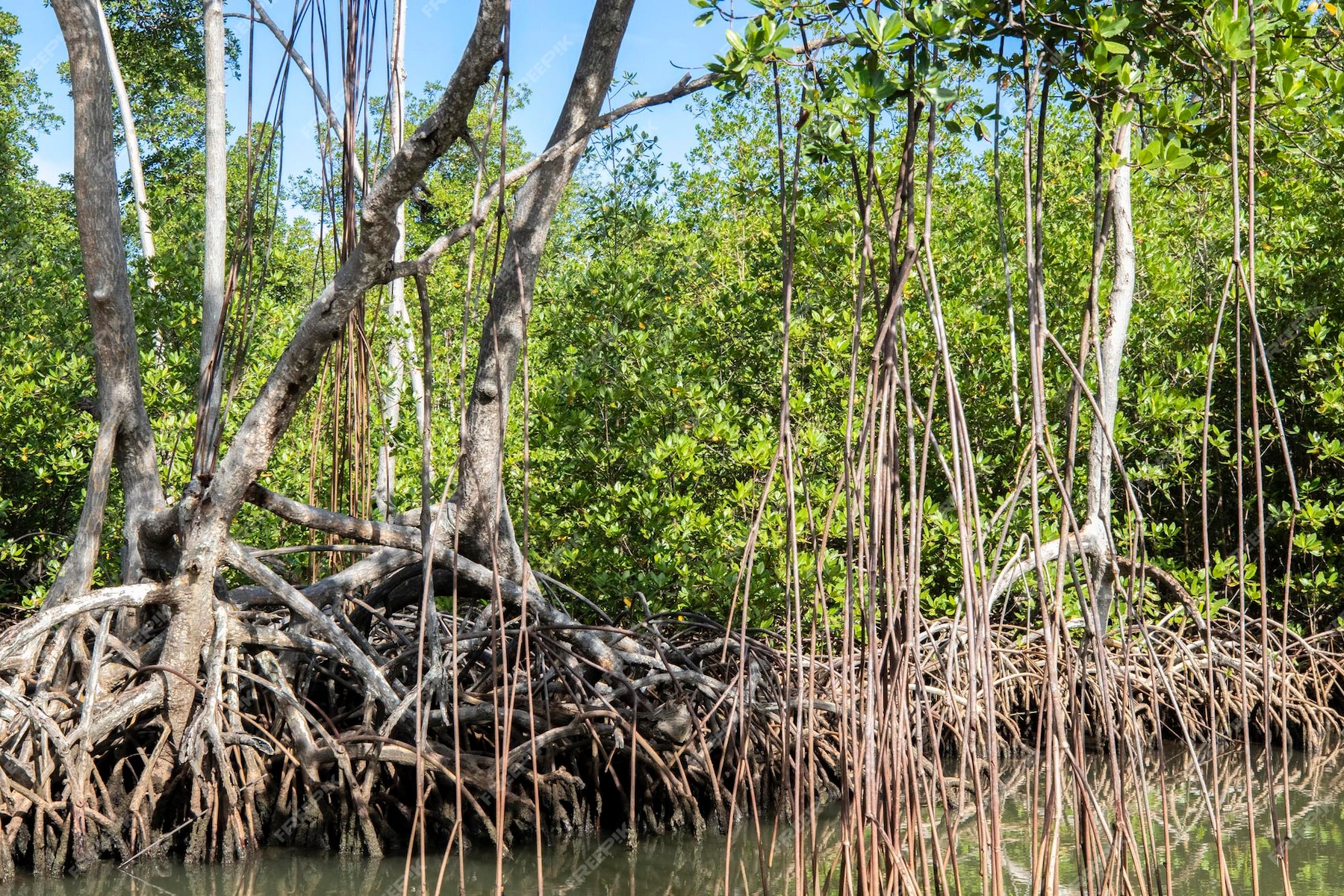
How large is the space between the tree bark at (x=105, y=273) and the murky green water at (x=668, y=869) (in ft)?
3.61

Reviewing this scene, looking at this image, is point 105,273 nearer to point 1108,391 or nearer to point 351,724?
point 351,724

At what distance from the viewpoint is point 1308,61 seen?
2123 mm

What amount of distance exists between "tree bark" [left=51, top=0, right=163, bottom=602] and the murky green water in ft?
3.61

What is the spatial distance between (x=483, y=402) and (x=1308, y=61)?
2746 millimetres

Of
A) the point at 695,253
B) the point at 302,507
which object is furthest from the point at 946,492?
the point at 302,507

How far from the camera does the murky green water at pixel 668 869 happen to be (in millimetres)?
3492

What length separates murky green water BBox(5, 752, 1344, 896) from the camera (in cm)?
349

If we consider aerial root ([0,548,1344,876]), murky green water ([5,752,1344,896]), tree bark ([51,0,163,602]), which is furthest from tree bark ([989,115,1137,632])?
tree bark ([51,0,163,602])

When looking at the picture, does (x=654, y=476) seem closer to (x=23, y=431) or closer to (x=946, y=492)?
(x=946, y=492)

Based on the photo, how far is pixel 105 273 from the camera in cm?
412

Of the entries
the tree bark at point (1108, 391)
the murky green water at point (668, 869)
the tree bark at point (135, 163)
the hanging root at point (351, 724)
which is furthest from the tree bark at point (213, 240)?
the tree bark at point (1108, 391)

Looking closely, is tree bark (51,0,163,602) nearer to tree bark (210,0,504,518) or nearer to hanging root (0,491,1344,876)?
hanging root (0,491,1344,876)

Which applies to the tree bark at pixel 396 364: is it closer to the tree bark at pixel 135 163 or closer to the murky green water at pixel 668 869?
the murky green water at pixel 668 869

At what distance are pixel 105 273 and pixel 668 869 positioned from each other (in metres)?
2.92
